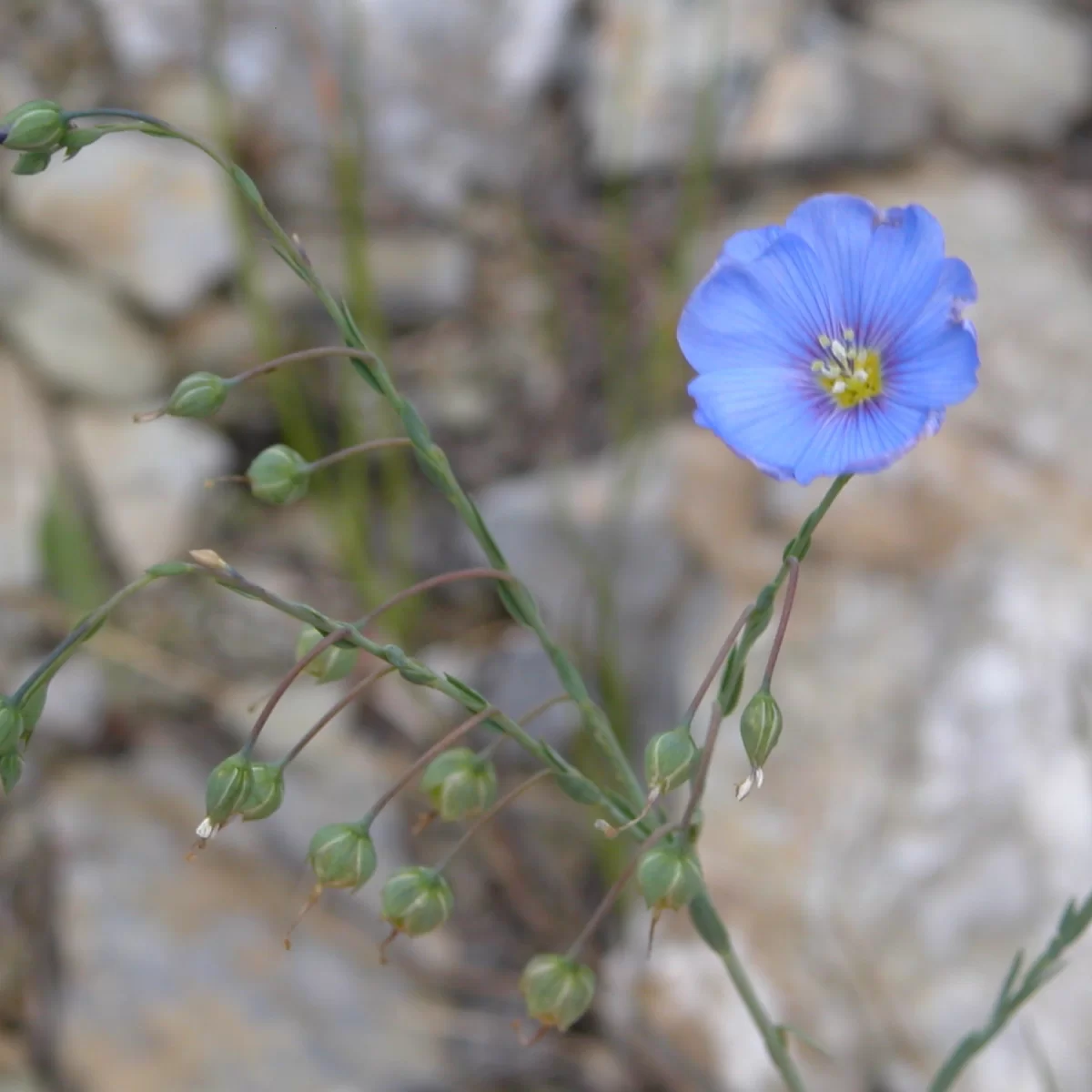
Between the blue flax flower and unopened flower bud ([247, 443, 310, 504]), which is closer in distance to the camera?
the blue flax flower

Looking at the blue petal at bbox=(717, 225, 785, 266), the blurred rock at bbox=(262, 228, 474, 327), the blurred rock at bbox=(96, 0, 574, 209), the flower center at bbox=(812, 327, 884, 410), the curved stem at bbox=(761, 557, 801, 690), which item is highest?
the blurred rock at bbox=(96, 0, 574, 209)

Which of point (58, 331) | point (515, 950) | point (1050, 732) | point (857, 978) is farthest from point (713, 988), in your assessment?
point (58, 331)

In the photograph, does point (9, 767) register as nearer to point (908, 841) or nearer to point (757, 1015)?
point (757, 1015)

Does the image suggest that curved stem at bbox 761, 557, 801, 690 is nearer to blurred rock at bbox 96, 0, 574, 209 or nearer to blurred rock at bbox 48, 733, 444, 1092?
blurred rock at bbox 48, 733, 444, 1092

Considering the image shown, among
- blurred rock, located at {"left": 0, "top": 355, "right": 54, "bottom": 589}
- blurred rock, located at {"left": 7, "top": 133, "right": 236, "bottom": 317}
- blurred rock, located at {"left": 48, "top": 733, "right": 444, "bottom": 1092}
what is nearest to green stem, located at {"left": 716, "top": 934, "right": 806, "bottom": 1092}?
blurred rock, located at {"left": 48, "top": 733, "right": 444, "bottom": 1092}

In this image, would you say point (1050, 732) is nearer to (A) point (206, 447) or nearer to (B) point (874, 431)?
(B) point (874, 431)

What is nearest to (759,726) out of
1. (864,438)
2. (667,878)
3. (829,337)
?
(667,878)
